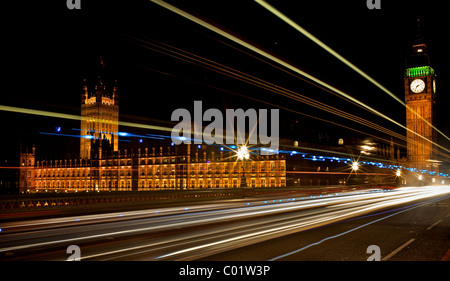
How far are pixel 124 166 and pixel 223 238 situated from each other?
356ft

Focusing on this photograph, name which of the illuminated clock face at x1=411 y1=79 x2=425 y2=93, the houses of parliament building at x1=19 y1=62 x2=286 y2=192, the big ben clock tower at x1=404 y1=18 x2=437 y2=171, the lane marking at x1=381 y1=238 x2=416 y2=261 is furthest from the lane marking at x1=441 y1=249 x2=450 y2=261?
the illuminated clock face at x1=411 y1=79 x2=425 y2=93

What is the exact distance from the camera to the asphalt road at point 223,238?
31.7ft

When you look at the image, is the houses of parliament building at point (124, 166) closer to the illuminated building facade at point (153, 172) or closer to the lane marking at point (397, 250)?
the illuminated building facade at point (153, 172)

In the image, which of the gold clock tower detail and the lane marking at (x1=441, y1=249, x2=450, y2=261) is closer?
the lane marking at (x1=441, y1=249, x2=450, y2=261)

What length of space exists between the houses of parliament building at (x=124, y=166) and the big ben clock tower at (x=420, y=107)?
5848 centimetres

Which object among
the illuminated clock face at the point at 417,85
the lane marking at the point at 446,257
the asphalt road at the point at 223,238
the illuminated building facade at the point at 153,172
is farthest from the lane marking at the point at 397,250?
the illuminated clock face at the point at 417,85

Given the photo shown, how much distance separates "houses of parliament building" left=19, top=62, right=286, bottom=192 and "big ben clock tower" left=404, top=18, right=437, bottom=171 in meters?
58.5

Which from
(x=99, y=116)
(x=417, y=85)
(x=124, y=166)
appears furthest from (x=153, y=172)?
(x=417, y=85)

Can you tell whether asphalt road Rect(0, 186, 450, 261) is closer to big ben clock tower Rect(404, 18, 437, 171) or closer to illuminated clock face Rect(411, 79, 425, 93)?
big ben clock tower Rect(404, 18, 437, 171)

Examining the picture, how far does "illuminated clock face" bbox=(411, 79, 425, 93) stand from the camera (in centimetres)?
13200

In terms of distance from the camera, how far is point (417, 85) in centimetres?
13312
